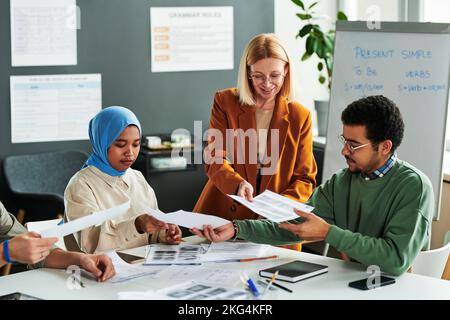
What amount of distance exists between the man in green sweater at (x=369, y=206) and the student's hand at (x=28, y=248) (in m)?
0.72

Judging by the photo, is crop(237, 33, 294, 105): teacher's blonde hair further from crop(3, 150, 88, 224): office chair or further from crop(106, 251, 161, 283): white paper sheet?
crop(3, 150, 88, 224): office chair

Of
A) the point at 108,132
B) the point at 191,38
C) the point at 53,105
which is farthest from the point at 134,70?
the point at 108,132

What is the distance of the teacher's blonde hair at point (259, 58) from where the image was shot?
3.26 meters

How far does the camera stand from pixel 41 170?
505 cm

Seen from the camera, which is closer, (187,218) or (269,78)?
(187,218)

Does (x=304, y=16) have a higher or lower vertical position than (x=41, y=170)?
higher

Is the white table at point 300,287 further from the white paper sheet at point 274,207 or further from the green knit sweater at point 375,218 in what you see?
the white paper sheet at point 274,207

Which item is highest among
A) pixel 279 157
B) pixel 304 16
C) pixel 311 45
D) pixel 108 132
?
pixel 304 16

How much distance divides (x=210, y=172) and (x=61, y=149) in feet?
7.19

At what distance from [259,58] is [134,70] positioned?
2315 millimetres

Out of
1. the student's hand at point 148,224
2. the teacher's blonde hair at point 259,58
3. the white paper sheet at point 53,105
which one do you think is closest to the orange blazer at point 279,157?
the teacher's blonde hair at point 259,58

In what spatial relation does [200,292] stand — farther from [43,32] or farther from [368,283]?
[43,32]

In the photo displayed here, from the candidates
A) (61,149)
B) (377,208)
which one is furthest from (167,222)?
(61,149)

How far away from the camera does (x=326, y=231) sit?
2467mm
